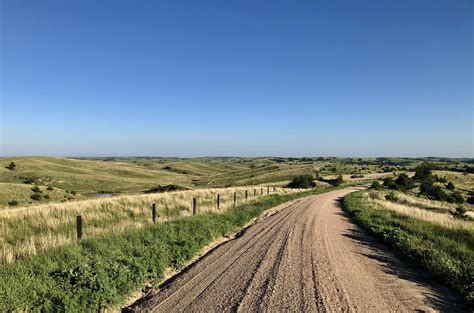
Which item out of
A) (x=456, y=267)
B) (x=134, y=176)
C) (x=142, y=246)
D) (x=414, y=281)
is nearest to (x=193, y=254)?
(x=142, y=246)

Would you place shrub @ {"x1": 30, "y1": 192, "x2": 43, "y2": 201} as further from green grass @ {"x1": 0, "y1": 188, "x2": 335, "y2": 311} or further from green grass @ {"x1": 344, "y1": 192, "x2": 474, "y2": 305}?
green grass @ {"x1": 344, "y1": 192, "x2": 474, "y2": 305}

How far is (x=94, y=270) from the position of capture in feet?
22.0

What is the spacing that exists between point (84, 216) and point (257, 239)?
30.4ft

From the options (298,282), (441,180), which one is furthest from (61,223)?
(441,180)

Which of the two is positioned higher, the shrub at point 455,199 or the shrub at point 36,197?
the shrub at point 36,197

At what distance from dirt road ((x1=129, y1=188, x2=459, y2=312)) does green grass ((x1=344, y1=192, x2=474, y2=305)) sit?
396mm

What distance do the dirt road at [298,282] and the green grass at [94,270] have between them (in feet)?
1.98

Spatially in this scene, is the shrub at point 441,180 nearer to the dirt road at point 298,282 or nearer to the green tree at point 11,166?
the dirt road at point 298,282

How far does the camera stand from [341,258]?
9.34 m

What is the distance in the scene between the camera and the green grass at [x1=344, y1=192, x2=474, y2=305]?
7.46 metres

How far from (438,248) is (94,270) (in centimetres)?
979

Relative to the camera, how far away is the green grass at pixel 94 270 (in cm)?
552

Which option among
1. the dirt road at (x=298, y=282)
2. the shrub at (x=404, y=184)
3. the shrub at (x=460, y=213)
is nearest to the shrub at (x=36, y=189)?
the dirt road at (x=298, y=282)

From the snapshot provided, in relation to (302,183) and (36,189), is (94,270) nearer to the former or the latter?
(36,189)
